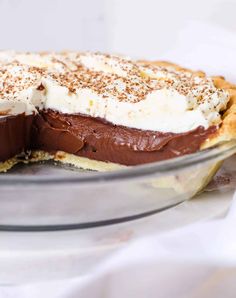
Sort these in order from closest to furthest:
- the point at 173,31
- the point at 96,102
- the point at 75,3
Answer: the point at 96,102 → the point at 173,31 → the point at 75,3

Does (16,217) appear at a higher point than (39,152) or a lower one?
higher

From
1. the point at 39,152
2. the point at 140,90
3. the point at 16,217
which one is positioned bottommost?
the point at 39,152

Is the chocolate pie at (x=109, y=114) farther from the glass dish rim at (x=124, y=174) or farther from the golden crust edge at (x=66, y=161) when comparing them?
the glass dish rim at (x=124, y=174)

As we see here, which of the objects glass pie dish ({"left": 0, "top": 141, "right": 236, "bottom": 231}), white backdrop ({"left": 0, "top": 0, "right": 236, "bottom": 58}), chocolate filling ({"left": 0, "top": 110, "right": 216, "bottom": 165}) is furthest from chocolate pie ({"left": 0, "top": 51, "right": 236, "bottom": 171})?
white backdrop ({"left": 0, "top": 0, "right": 236, "bottom": 58})

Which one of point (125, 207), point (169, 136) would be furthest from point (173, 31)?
point (125, 207)

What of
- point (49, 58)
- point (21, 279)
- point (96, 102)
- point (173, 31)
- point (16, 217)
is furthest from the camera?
point (173, 31)

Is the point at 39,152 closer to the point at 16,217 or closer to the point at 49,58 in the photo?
the point at 49,58
